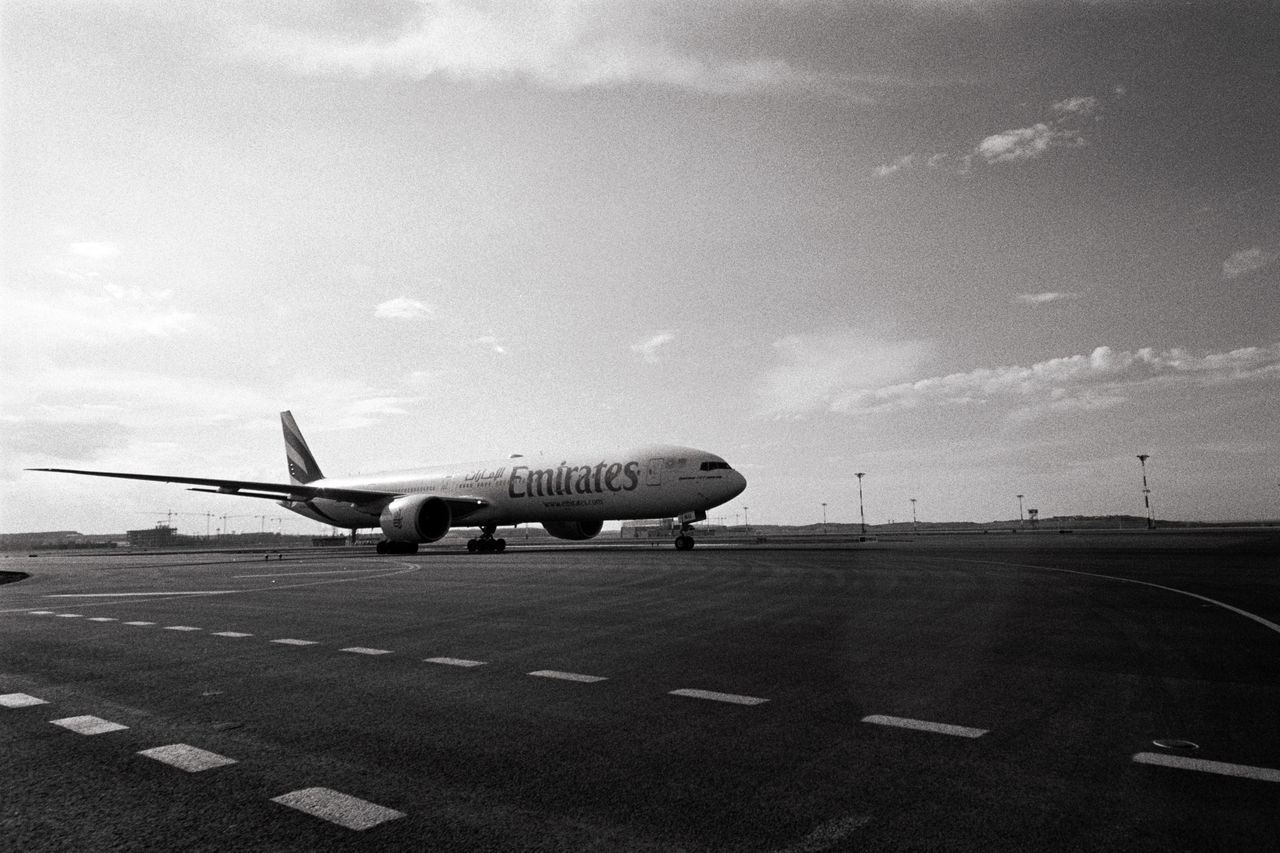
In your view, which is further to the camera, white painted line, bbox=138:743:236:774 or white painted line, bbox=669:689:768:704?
white painted line, bbox=669:689:768:704

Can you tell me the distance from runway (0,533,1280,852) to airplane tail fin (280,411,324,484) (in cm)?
4232

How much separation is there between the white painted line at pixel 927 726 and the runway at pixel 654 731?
20 mm

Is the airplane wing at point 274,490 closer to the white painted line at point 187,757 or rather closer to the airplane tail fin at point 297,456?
the airplane tail fin at point 297,456

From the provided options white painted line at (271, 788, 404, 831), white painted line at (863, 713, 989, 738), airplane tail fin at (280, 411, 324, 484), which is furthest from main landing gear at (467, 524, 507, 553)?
Result: white painted line at (271, 788, 404, 831)

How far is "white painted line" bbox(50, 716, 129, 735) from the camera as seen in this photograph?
4.54 metres

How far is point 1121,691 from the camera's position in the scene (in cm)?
522

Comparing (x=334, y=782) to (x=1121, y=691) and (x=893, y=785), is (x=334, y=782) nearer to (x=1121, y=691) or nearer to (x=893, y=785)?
(x=893, y=785)

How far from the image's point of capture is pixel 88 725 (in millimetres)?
4664

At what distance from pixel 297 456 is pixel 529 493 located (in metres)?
23.9

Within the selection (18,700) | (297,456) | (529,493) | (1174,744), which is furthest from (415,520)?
(1174,744)

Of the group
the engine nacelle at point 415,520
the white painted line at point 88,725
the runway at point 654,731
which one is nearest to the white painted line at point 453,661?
the runway at point 654,731

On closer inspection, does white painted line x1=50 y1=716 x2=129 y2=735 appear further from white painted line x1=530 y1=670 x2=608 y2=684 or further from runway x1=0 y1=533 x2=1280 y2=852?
white painted line x1=530 y1=670 x2=608 y2=684

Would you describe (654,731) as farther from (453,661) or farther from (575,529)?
(575,529)

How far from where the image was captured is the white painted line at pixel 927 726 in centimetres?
421
